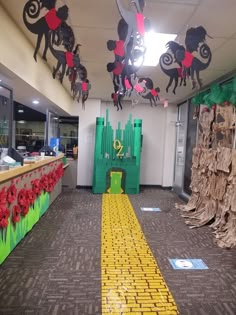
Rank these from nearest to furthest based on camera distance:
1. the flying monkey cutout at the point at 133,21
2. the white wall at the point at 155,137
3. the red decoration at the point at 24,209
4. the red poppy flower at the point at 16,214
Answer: the flying monkey cutout at the point at 133,21
the red poppy flower at the point at 16,214
the red decoration at the point at 24,209
the white wall at the point at 155,137

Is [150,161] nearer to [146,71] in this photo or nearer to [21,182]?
[146,71]

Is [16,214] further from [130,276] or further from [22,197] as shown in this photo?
[130,276]

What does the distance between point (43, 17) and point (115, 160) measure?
4857 mm

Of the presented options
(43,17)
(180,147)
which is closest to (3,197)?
(43,17)

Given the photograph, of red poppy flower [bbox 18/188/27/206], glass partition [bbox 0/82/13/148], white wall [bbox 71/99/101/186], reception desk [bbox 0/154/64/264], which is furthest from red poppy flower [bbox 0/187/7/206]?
white wall [bbox 71/99/101/186]

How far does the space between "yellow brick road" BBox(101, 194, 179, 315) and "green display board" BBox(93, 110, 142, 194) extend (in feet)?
7.64

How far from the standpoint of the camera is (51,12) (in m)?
1.73

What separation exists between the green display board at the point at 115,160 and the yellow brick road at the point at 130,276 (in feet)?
7.64

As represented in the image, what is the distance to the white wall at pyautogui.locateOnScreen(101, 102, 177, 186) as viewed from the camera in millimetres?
7223

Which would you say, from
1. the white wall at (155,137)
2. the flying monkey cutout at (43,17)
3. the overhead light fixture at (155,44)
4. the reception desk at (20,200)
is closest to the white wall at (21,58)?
the flying monkey cutout at (43,17)

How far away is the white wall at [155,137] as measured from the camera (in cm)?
722

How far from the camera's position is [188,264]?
9.21 ft

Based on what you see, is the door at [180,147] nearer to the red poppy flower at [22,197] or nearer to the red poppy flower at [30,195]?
the red poppy flower at [30,195]

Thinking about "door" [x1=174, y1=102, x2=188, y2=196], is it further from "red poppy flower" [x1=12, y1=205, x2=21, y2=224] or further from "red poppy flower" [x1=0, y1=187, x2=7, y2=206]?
"red poppy flower" [x1=0, y1=187, x2=7, y2=206]
